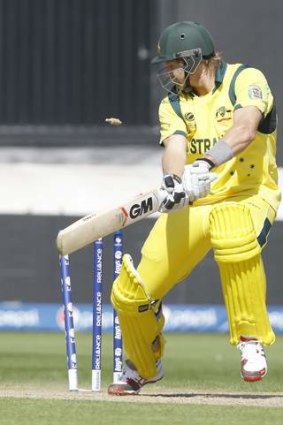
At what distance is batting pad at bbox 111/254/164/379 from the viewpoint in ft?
21.0

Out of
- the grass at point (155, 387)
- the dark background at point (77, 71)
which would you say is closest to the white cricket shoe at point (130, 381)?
the grass at point (155, 387)

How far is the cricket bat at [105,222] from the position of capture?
6.25 meters

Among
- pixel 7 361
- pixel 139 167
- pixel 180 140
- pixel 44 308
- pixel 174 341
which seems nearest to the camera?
pixel 180 140

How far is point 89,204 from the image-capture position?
570 inches

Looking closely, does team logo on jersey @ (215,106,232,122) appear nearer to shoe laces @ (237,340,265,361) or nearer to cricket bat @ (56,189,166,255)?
cricket bat @ (56,189,166,255)

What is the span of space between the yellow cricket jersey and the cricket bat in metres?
0.23

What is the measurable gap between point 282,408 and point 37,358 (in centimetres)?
489

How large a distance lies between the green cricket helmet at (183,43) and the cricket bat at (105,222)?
1.99 ft

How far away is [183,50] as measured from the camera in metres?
6.41

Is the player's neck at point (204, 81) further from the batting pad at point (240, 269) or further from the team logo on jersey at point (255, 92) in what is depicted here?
the batting pad at point (240, 269)

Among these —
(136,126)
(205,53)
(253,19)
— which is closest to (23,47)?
(136,126)

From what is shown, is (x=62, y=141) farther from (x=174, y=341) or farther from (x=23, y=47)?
(x=174, y=341)

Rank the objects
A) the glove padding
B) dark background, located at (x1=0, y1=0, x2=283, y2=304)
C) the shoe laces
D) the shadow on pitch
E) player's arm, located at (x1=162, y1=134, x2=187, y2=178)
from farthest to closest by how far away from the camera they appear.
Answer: dark background, located at (x1=0, y1=0, x2=283, y2=304)
the shadow on pitch
player's arm, located at (x1=162, y1=134, x2=187, y2=178)
the shoe laces
the glove padding

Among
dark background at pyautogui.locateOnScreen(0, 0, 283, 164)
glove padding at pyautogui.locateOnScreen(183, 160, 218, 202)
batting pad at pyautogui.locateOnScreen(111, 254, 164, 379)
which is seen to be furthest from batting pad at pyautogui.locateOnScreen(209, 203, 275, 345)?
dark background at pyautogui.locateOnScreen(0, 0, 283, 164)
